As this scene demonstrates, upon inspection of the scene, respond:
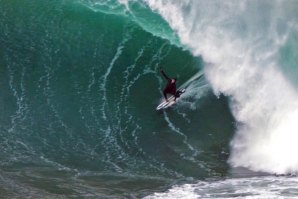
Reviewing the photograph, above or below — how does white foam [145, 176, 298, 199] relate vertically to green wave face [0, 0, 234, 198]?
below

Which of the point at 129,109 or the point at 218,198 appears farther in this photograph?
the point at 129,109

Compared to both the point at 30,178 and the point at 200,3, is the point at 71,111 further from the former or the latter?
the point at 200,3

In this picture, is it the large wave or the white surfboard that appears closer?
the large wave

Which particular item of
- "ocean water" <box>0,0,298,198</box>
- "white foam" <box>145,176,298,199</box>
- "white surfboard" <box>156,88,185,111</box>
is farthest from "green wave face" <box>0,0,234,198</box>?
"white foam" <box>145,176,298,199</box>

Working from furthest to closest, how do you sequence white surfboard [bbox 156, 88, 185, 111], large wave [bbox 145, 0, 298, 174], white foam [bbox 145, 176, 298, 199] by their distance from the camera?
white surfboard [bbox 156, 88, 185, 111] < large wave [bbox 145, 0, 298, 174] < white foam [bbox 145, 176, 298, 199]

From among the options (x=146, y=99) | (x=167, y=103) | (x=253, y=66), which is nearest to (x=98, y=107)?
(x=146, y=99)

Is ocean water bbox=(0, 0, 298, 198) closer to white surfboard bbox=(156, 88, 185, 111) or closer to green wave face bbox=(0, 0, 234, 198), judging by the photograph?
green wave face bbox=(0, 0, 234, 198)

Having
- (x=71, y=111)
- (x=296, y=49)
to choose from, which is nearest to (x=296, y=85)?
(x=296, y=49)
